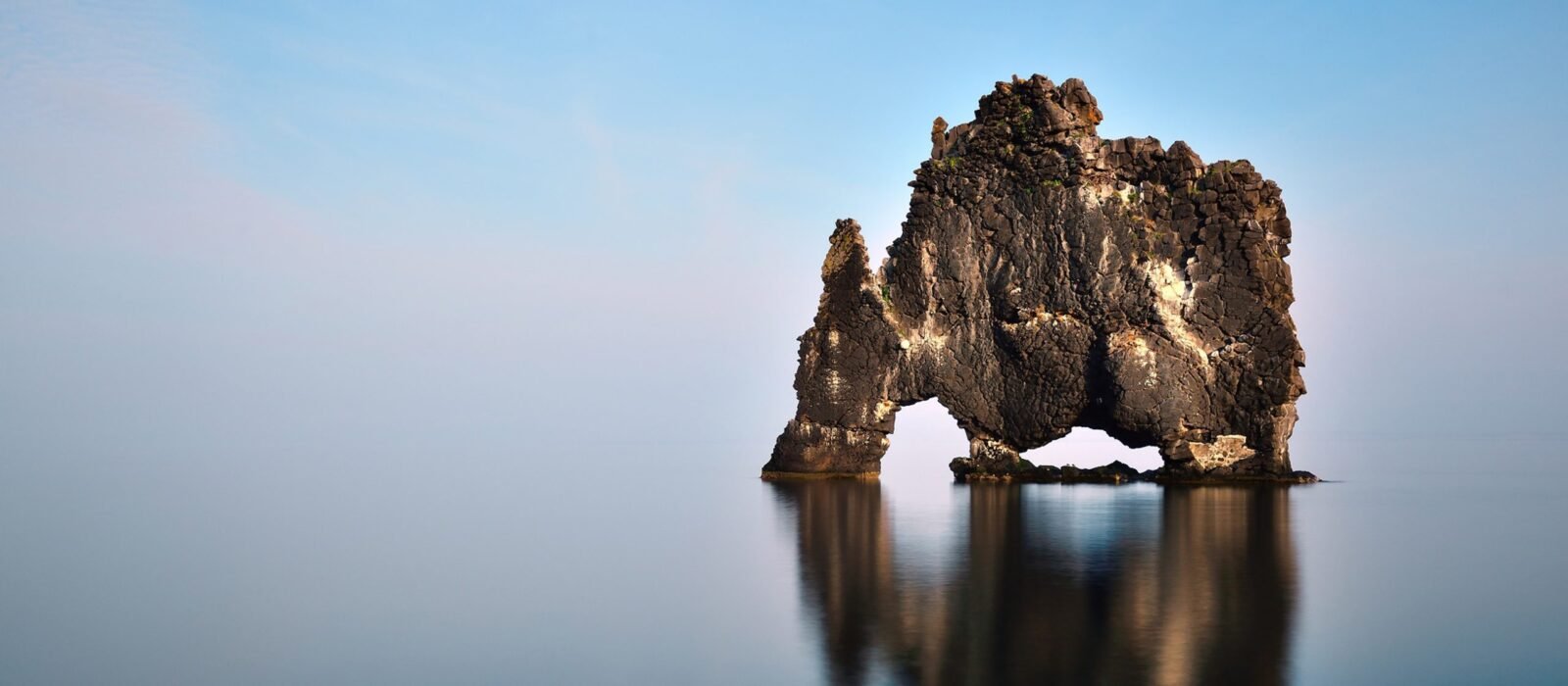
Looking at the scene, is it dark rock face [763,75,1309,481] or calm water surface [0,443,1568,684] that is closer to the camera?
calm water surface [0,443,1568,684]

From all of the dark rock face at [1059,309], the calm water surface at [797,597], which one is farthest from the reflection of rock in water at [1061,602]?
the dark rock face at [1059,309]

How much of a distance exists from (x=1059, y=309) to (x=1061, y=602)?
20.9 m

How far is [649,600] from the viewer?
54.5 ft

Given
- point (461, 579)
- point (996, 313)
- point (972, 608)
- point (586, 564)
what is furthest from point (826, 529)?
point (996, 313)

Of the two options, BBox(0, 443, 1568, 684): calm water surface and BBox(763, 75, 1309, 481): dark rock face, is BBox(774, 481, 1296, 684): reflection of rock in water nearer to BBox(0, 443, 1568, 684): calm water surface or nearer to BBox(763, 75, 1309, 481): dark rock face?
BBox(0, 443, 1568, 684): calm water surface

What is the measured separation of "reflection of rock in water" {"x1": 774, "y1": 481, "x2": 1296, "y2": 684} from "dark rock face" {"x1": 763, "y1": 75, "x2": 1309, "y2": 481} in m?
8.72

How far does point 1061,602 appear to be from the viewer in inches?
614

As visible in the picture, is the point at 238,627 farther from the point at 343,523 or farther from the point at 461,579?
the point at 343,523

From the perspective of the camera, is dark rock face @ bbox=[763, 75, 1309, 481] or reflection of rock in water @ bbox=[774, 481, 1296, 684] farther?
dark rock face @ bbox=[763, 75, 1309, 481]

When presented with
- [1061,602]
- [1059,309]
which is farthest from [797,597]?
[1059,309]

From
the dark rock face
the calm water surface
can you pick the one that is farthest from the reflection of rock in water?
the dark rock face

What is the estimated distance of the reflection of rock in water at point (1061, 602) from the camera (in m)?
12.3

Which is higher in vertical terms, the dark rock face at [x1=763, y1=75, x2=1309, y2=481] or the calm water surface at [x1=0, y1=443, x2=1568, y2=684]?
the dark rock face at [x1=763, y1=75, x2=1309, y2=481]

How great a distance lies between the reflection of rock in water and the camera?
1232 centimetres
